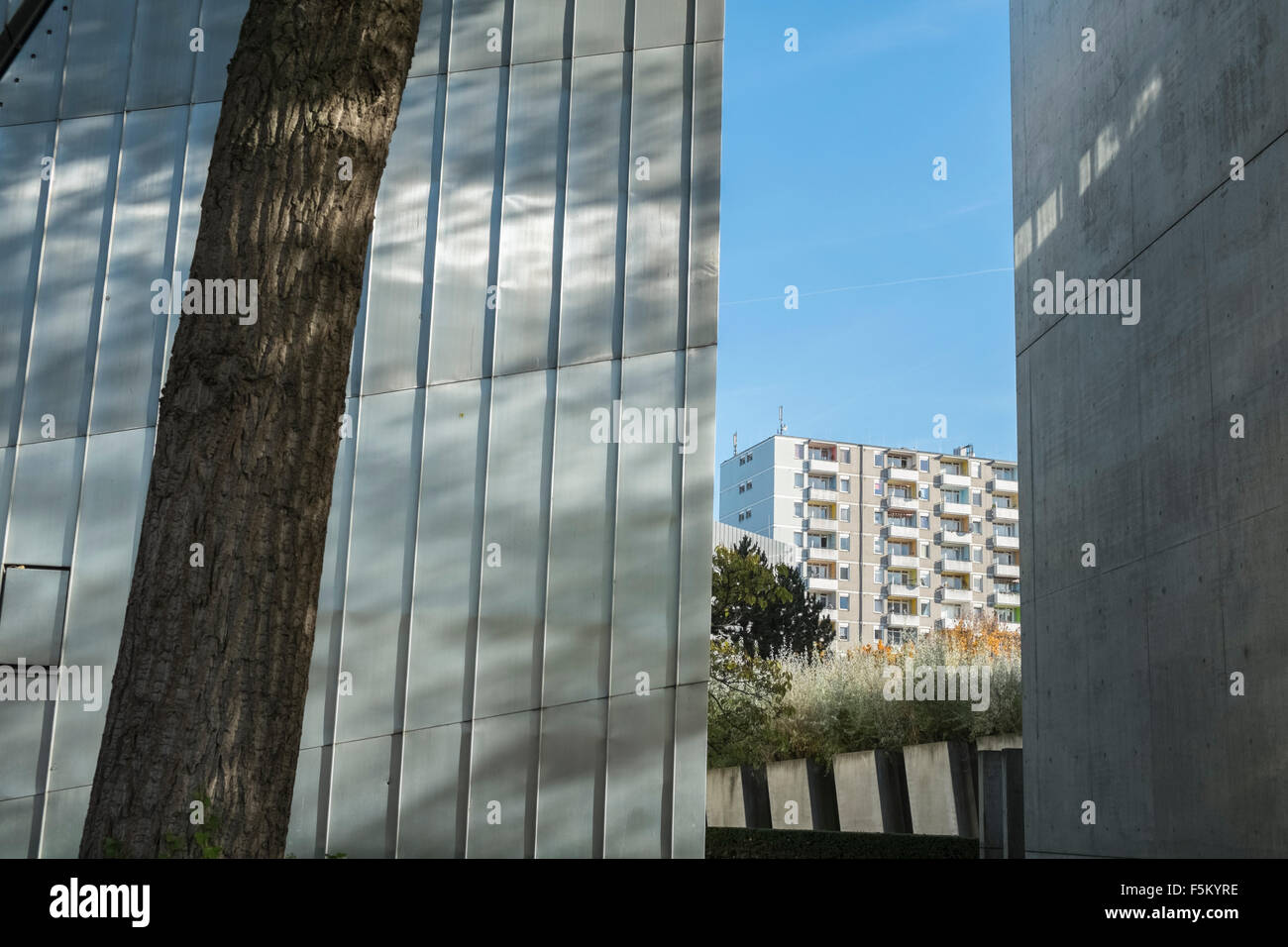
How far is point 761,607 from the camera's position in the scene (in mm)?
19797

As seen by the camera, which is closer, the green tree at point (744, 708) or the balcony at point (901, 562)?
the green tree at point (744, 708)

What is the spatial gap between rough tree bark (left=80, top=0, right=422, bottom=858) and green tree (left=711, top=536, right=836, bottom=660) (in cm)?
1371

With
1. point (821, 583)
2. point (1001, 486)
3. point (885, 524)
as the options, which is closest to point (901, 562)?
point (885, 524)

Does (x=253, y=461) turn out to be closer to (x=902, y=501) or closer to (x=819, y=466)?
(x=819, y=466)

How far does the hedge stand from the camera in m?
11.0

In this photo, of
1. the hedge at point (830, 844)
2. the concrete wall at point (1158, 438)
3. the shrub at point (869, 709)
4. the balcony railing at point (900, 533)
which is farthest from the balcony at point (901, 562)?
the concrete wall at point (1158, 438)

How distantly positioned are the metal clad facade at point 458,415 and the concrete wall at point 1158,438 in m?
2.34

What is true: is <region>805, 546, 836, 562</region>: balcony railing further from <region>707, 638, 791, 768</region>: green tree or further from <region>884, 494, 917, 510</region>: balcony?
<region>707, 638, 791, 768</region>: green tree

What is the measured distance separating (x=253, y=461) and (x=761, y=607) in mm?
17659

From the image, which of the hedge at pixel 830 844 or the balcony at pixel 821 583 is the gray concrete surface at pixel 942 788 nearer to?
the hedge at pixel 830 844

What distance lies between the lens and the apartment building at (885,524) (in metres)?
85.2

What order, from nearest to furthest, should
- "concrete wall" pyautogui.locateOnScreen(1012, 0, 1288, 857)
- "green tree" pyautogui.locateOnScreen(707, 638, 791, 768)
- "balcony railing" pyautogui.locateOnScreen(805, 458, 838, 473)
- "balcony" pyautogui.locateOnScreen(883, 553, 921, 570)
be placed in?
1. "concrete wall" pyautogui.locateOnScreen(1012, 0, 1288, 857)
2. "green tree" pyautogui.locateOnScreen(707, 638, 791, 768)
3. "balcony" pyautogui.locateOnScreen(883, 553, 921, 570)
4. "balcony railing" pyautogui.locateOnScreen(805, 458, 838, 473)

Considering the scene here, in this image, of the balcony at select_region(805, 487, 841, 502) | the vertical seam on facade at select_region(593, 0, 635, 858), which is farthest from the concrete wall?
the balcony at select_region(805, 487, 841, 502)
